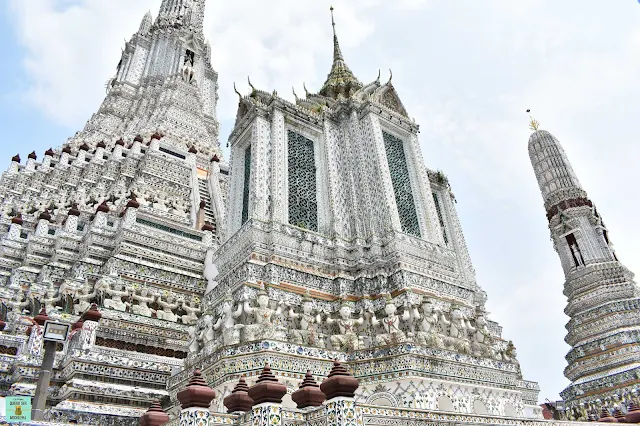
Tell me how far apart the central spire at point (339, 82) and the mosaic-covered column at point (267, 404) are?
11.4 m

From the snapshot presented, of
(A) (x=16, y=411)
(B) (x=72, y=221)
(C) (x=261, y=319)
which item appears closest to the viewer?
(A) (x=16, y=411)

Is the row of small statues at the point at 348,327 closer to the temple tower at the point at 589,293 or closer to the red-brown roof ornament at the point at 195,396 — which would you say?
the red-brown roof ornament at the point at 195,396

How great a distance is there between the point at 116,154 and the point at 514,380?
2119 cm

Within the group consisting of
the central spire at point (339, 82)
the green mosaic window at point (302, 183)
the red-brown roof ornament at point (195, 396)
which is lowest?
the red-brown roof ornament at point (195, 396)

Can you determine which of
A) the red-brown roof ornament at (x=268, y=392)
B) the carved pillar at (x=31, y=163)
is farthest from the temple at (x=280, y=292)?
→ the carved pillar at (x=31, y=163)

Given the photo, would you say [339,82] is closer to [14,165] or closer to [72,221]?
[72,221]

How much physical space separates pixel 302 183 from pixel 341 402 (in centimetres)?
816

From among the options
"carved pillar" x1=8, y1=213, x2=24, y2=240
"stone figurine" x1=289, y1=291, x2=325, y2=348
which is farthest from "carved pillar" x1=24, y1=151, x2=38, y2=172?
"stone figurine" x1=289, y1=291, x2=325, y2=348

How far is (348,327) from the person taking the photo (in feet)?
32.9

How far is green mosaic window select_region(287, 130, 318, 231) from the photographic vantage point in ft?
40.4

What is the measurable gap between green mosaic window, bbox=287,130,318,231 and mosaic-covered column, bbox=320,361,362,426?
22.1 feet

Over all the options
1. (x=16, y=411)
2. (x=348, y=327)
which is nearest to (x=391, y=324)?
(x=348, y=327)

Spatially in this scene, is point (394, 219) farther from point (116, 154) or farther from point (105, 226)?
point (116, 154)

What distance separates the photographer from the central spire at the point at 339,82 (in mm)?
16484
